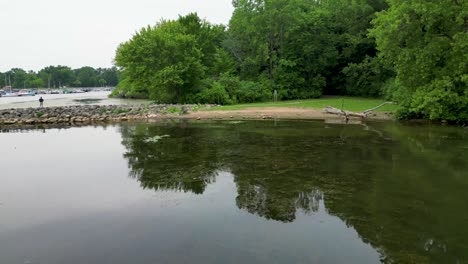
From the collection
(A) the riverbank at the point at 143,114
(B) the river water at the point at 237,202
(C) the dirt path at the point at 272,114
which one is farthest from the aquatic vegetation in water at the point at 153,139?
(C) the dirt path at the point at 272,114

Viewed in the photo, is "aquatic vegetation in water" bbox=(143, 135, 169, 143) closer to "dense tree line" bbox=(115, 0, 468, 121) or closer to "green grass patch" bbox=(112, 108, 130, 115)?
"green grass patch" bbox=(112, 108, 130, 115)

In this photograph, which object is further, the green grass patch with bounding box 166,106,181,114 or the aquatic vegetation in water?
the green grass patch with bounding box 166,106,181,114

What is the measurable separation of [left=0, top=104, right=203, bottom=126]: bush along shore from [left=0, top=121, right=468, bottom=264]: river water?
45.3 ft

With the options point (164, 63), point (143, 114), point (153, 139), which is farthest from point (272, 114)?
point (164, 63)

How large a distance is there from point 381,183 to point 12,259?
9.47 meters

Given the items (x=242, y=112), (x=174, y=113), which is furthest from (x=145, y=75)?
(x=242, y=112)

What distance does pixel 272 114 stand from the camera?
103 feet

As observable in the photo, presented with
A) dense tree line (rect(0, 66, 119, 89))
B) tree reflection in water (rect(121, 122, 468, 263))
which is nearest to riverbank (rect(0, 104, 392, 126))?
tree reflection in water (rect(121, 122, 468, 263))

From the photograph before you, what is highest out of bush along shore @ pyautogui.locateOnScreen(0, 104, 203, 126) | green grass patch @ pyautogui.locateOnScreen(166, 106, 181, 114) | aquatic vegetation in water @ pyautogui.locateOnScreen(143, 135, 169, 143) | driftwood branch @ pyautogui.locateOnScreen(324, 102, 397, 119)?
driftwood branch @ pyautogui.locateOnScreen(324, 102, 397, 119)

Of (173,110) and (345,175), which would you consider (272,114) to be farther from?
(345,175)

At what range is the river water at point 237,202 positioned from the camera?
21.9ft

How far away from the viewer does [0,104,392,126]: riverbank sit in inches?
1200

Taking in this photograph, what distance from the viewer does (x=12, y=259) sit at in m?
6.44

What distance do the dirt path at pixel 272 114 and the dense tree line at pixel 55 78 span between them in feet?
423
